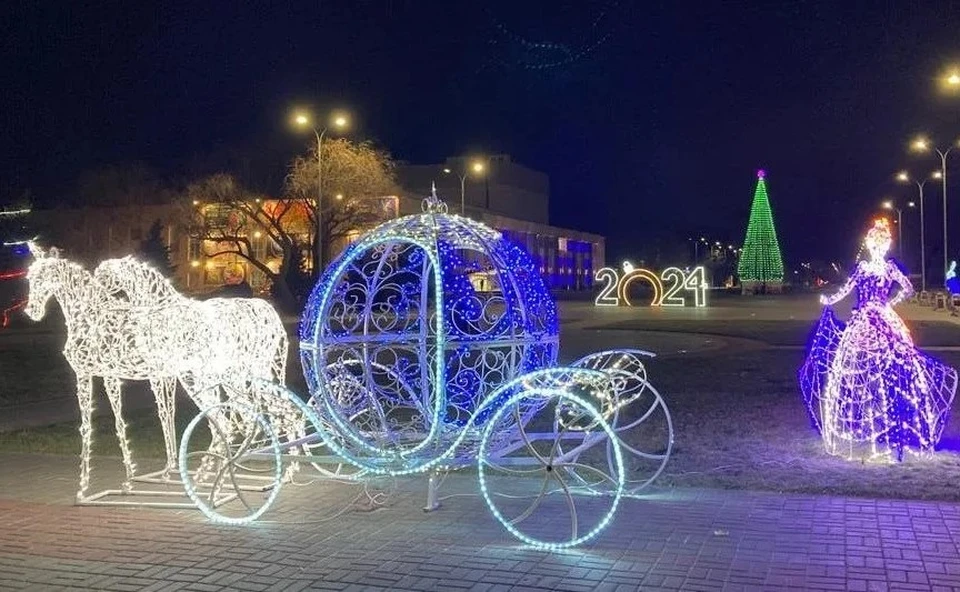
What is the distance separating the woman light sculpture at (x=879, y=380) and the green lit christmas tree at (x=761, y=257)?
2717 inches

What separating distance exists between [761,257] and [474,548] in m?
74.4

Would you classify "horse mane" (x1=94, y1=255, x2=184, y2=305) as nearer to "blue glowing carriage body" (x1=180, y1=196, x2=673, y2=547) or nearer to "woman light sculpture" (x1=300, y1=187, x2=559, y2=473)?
"blue glowing carriage body" (x1=180, y1=196, x2=673, y2=547)

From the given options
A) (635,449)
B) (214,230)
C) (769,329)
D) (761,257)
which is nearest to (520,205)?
(761,257)

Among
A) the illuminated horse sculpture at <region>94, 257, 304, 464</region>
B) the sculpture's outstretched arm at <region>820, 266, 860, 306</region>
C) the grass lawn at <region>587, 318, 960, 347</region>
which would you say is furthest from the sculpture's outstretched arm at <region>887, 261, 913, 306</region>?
the grass lawn at <region>587, 318, 960, 347</region>

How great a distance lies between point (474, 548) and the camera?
20.8 feet

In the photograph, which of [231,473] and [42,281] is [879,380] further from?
[42,281]

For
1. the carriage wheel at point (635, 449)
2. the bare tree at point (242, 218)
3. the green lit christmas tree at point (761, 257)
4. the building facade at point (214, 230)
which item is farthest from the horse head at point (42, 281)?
the green lit christmas tree at point (761, 257)

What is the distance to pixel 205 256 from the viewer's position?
5612 centimetres

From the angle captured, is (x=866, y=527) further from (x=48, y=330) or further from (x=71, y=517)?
(x=48, y=330)

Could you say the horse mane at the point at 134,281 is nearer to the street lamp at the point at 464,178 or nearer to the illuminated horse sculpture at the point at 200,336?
Answer: the illuminated horse sculpture at the point at 200,336

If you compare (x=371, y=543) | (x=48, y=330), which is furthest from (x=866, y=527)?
(x=48, y=330)

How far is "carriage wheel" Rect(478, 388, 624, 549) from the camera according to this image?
641 cm

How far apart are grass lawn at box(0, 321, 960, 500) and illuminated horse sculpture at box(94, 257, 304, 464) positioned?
245 centimetres

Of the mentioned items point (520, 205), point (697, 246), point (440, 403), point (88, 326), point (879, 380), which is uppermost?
point (520, 205)
